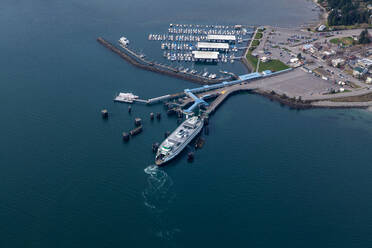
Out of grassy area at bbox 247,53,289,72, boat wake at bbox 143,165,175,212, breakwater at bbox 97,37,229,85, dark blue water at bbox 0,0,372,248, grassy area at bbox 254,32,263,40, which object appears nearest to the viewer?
dark blue water at bbox 0,0,372,248

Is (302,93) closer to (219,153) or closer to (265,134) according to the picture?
(265,134)

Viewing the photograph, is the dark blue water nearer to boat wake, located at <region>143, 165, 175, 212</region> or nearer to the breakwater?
boat wake, located at <region>143, 165, 175, 212</region>

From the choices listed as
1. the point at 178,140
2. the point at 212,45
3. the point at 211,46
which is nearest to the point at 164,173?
the point at 178,140

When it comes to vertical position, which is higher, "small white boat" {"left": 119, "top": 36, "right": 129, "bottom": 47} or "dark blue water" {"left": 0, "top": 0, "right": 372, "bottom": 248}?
"small white boat" {"left": 119, "top": 36, "right": 129, "bottom": 47}

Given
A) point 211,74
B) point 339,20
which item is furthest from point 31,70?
point 339,20

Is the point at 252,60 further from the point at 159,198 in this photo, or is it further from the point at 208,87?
the point at 159,198

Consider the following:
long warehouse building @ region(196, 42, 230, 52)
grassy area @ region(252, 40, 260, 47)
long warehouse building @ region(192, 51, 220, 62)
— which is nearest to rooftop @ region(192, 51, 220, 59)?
long warehouse building @ region(192, 51, 220, 62)

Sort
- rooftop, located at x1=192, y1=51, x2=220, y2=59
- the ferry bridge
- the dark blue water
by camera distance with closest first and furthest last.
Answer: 1. the dark blue water
2. the ferry bridge
3. rooftop, located at x1=192, y1=51, x2=220, y2=59
